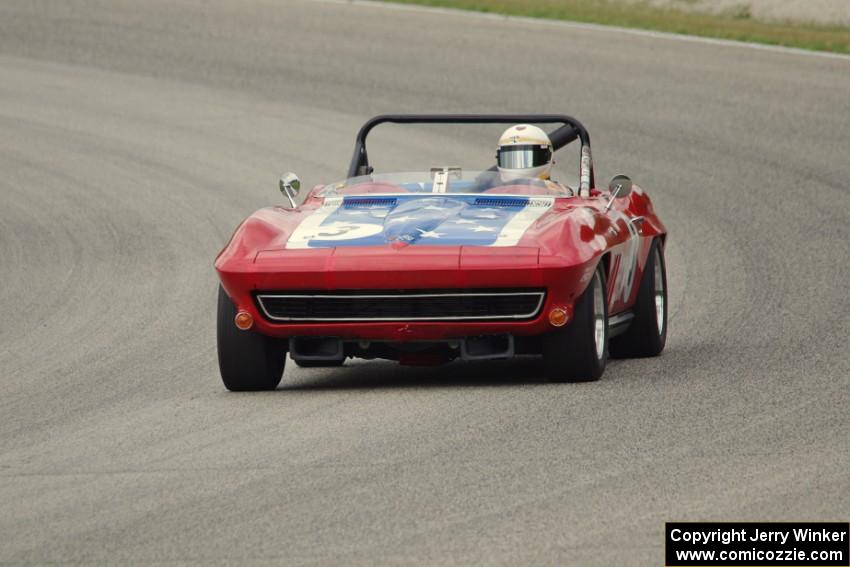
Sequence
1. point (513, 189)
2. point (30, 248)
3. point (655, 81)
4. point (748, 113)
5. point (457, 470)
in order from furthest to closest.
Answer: point (655, 81)
point (748, 113)
point (30, 248)
point (513, 189)
point (457, 470)

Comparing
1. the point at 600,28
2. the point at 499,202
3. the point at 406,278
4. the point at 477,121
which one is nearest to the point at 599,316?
the point at 499,202

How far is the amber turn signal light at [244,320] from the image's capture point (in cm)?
860

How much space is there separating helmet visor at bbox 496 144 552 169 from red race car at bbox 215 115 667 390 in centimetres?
94

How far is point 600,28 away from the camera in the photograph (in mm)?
25156

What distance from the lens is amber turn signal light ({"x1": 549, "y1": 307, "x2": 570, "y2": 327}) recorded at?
8.36 metres

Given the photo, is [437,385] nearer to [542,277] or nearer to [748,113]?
[542,277]

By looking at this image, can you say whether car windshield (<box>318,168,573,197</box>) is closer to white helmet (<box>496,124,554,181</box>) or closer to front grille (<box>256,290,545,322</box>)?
white helmet (<box>496,124,554,181</box>)

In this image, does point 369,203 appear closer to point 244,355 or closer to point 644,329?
point 244,355

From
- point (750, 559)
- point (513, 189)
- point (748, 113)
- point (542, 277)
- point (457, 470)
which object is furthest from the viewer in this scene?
point (748, 113)

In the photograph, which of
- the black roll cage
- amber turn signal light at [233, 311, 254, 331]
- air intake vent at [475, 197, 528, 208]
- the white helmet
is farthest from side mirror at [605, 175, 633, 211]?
amber turn signal light at [233, 311, 254, 331]

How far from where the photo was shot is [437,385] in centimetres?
→ 894

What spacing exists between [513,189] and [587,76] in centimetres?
1270

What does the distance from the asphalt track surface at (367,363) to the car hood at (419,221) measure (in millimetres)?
722

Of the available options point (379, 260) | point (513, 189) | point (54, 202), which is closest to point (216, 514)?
point (379, 260)
